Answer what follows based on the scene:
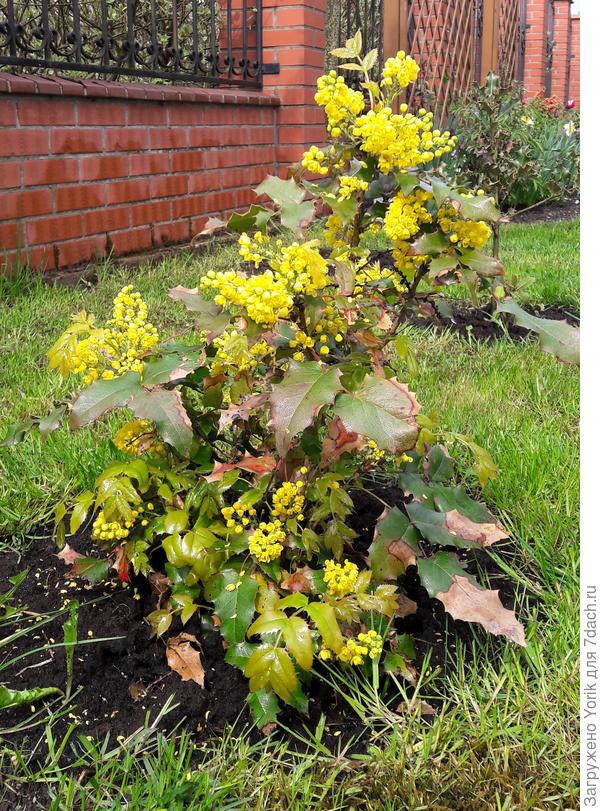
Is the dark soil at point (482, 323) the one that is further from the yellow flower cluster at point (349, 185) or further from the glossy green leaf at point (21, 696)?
the glossy green leaf at point (21, 696)

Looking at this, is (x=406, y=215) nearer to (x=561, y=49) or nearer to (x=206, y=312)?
(x=206, y=312)

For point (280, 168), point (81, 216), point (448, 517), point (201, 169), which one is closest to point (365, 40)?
point (280, 168)

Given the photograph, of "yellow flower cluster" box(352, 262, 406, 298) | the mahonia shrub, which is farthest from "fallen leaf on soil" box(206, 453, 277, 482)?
"yellow flower cluster" box(352, 262, 406, 298)

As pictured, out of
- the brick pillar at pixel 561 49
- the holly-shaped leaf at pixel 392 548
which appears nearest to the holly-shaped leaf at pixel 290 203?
the holly-shaped leaf at pixel 392 548

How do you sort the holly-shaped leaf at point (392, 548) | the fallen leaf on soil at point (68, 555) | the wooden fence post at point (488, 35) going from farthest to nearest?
1. the wooden fence post at point (488, 35)
2. the fallen leaf on soil at point (68, 555)
3. the holly-shaped leaf at point (392, 548)

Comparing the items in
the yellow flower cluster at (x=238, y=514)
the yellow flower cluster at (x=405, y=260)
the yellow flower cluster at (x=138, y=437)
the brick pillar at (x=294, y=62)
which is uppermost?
the brick pillar at (x=294, y=62)

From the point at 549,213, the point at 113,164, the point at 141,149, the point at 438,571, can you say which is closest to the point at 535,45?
the point at 549,213

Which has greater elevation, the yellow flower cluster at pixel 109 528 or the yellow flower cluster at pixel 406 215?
the yellow flower cluster at pixel 406 215

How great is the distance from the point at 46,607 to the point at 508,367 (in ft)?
6.64

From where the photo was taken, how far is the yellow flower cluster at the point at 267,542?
148 centimetres

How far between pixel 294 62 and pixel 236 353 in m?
5.01

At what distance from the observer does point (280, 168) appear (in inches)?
240

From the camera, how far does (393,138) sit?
1489mm

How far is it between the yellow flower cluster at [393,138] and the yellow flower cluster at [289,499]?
23.6 inches
